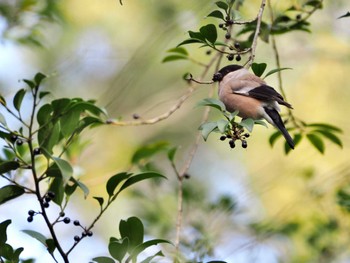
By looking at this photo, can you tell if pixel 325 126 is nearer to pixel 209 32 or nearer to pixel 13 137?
pixel 209 32

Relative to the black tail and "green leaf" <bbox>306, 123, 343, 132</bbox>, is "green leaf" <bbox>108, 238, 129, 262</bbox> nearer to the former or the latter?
the black tail

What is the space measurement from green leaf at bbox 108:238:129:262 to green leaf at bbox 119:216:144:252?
2.7 inches

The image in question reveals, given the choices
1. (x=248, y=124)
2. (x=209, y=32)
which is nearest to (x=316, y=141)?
(x=209, y=32)

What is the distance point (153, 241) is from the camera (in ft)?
7.02

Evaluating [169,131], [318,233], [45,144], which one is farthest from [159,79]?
[45,144]

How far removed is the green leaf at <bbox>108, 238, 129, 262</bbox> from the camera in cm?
204

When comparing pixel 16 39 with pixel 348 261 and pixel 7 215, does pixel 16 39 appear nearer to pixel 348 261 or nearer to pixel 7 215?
pixel 7 215

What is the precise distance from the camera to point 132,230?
215cm

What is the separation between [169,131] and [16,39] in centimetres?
480

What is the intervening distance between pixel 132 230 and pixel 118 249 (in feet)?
0.38

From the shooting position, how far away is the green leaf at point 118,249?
204 centimetres

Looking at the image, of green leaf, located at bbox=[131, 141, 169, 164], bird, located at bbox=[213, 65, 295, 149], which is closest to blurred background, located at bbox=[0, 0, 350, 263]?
green leaf, located at bbox=[131, 141, 169, 164]

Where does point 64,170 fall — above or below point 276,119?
below

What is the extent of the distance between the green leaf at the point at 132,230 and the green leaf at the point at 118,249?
69 mm
